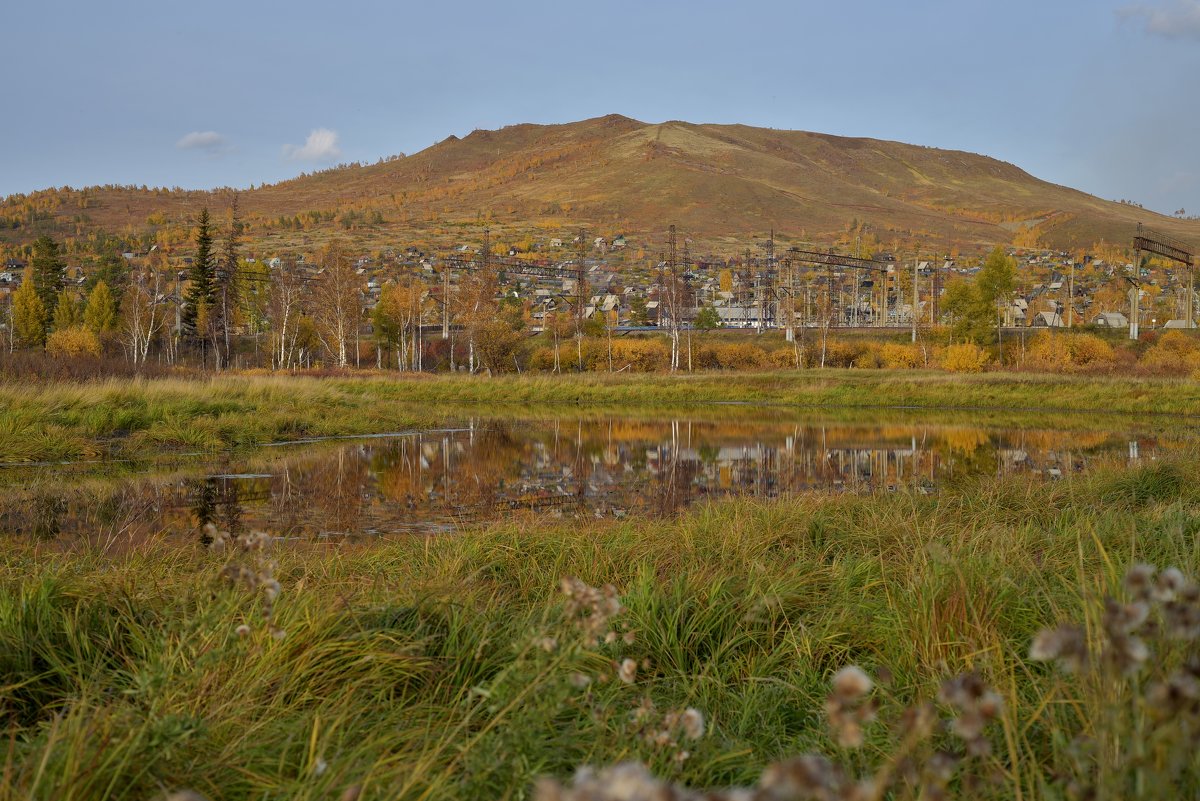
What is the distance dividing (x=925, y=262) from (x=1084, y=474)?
10519cm

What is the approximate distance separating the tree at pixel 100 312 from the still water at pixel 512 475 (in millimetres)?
40792

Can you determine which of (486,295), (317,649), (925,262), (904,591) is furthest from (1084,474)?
(925,262)

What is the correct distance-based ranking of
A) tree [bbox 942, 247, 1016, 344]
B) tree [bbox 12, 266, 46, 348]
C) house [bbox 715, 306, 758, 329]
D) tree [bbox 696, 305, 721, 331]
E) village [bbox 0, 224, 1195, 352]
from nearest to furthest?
1. tree [bbox 942, 247, 1016, 344]
2. tree [bbox 12, 266, 46, 348]
3. tree [bbox 696, 305, 721, 331]
4. village [bbox 0, 224, 1195, 352]
5. house [bbox 715, 306, 758, 329]

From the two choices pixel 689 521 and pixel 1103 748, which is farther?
pixel 689 521

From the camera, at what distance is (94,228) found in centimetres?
12800

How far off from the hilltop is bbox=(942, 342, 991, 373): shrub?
244 feet

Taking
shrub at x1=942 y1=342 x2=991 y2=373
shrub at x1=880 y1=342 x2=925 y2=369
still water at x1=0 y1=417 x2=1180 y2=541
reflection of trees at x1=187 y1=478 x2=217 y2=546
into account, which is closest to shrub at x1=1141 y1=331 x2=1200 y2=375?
shrub at x1=942 y1=342 x2=991 y2=373

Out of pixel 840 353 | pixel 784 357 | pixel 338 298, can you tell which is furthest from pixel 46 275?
pixel 840 353

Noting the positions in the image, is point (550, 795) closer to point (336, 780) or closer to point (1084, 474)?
point (336, 780)

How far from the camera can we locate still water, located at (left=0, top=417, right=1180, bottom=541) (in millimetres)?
9414

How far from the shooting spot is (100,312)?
5456cm

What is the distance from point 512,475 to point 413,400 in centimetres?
2058

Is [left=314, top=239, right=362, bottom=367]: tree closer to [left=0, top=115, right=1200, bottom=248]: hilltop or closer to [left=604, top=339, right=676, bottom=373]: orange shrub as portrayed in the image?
[left=604, top=339, right=676, bottom=373]: orange shrub

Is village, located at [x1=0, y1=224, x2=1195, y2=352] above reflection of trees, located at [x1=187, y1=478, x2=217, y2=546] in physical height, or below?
above
